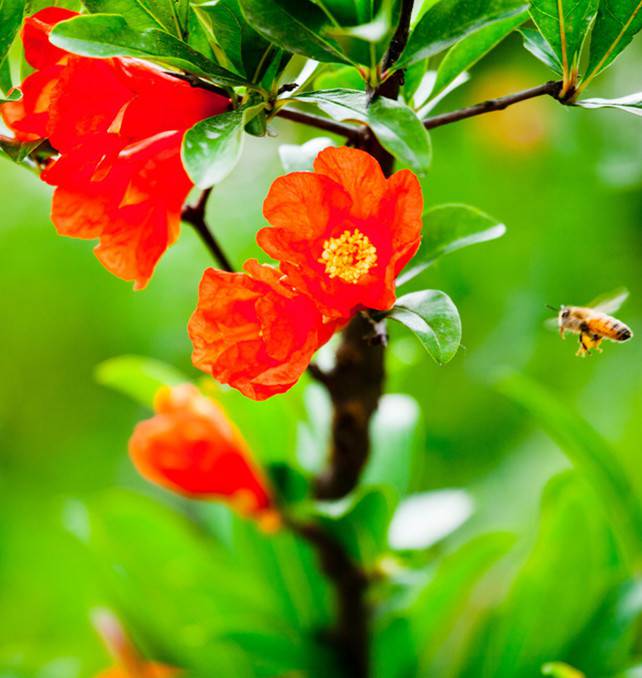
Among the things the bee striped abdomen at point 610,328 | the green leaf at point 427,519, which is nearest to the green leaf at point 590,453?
the green leaf at point 427,519

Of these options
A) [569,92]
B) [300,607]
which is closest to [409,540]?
[300,607]

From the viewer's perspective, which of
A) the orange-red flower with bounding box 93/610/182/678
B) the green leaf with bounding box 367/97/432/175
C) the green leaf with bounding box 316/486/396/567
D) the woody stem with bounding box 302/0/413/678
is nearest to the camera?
the green leaf with bounding box 367/97/432/175

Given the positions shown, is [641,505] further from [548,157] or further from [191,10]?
[548,157]

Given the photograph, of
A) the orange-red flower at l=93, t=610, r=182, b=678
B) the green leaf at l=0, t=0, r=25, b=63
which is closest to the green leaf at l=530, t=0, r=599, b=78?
the green leaf at l=0, t=0, r=25, b=63

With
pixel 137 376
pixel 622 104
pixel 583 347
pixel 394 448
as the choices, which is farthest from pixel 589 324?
pixel 137 376

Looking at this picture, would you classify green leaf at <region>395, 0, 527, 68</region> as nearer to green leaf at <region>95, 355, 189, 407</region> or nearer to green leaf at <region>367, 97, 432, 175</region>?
green leaf at <region>367, 97, 432, 175</region>

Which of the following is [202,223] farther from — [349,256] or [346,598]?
[346,598]
